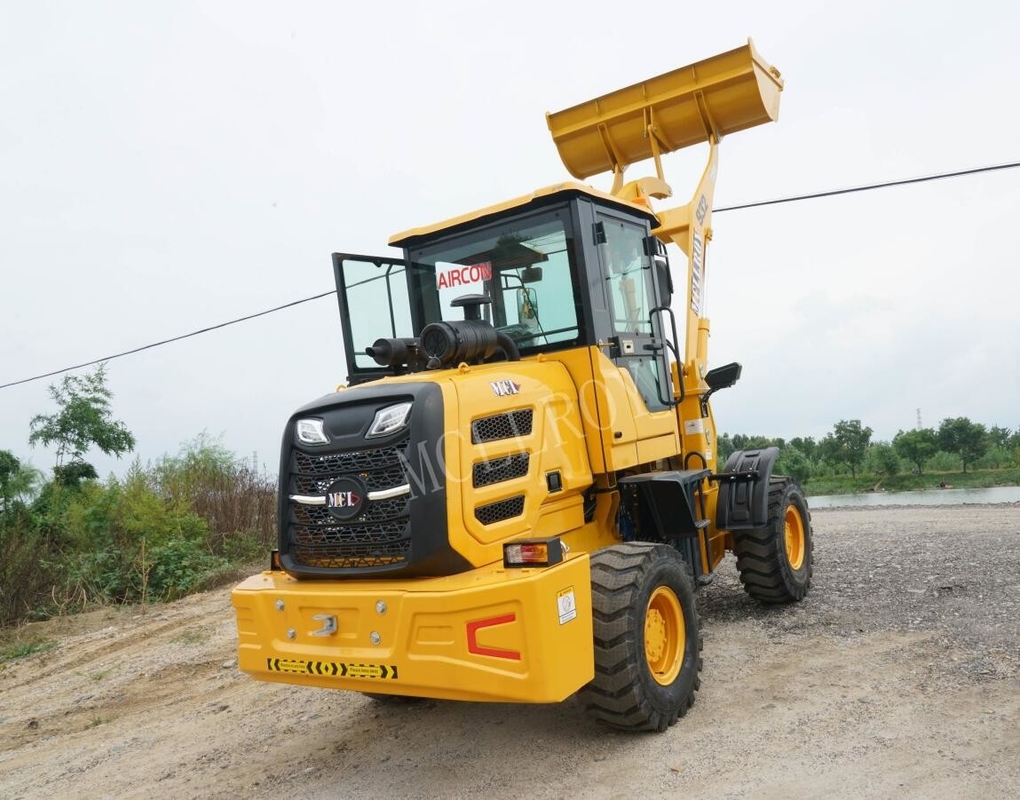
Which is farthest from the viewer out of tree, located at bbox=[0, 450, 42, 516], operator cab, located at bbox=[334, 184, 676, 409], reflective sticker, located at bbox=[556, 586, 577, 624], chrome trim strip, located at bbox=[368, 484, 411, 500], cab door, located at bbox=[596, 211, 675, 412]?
tree, located at bbox=[0, 450, 42, 516]

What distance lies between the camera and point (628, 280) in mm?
5309

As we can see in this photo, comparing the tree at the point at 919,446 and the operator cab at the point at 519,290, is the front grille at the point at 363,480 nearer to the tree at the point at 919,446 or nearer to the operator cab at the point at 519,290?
the operator cab at the point at 519,290

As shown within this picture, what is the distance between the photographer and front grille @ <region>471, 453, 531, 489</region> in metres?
4.02

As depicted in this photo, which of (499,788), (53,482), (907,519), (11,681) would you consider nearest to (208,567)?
(11,681)

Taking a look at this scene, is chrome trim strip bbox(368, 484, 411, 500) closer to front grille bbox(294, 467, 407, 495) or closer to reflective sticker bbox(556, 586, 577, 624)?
front grille bbox(294, 467, 407, 495)

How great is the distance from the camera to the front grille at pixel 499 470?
158 inches

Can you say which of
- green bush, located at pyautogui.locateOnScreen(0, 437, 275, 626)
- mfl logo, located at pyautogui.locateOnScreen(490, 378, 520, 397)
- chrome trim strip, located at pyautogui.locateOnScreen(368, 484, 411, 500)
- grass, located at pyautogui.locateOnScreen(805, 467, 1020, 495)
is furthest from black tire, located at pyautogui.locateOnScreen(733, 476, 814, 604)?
grass, located at pyautogui.locateOnScreen(805, 467, 1020, 495)

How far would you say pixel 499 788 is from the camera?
3.82m

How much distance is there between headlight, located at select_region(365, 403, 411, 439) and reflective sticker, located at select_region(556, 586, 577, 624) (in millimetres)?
1079

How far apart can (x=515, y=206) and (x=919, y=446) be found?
15017 millimetres

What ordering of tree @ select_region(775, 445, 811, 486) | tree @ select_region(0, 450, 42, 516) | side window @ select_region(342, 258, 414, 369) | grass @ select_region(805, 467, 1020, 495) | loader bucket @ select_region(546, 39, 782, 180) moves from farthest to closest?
1. tree @ select_region(775, 445, 811, 486)
2. grass @ select_region(805, 467, 1020, 495)
3. tree @ select_region(0, 450, 42, 516)
4. loader bucket @ select_region(546, 39, 782, 180)
5. side window @ select_region(342, 258, 414, 369)

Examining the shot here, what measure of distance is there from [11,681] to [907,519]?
10.6 meters

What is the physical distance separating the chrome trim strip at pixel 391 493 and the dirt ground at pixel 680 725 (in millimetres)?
1408

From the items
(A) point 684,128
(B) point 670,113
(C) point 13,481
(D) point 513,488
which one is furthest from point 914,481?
(C) point 13,481
